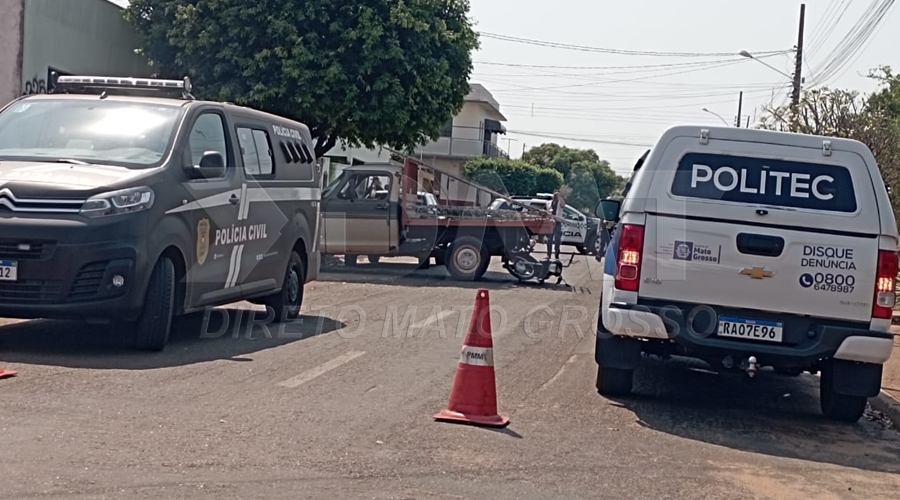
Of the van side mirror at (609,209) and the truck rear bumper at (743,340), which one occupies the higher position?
the van side mirror at (609,209)

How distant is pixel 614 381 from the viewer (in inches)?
352

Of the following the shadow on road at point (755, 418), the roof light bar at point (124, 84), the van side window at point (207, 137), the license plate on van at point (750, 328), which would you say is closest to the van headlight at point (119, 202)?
the van side window at point (207, 137)

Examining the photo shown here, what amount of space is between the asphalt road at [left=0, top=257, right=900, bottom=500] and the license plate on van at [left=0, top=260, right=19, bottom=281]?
0.61m

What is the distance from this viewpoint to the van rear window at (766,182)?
8.25 m

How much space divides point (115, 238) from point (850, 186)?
544 cm

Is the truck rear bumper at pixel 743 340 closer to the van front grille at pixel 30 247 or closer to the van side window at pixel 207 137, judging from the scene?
the van side window at pixel 207 137

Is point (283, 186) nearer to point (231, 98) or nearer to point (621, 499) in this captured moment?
point (621, 499)

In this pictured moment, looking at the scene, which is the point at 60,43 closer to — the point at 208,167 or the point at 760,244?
the point at 208,167

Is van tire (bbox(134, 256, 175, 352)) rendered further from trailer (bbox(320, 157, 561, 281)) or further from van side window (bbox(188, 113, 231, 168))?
trailer (bbox(320, 157, 561, 281))

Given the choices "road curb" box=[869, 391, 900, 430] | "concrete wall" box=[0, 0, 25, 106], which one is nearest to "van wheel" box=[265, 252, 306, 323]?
"road curb" box=[869, 391, 900, 430]

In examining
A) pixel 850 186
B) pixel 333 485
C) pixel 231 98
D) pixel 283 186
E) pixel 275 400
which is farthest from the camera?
pixel 231 98

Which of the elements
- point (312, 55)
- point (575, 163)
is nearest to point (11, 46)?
point (312, 55)

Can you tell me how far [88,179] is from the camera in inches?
341

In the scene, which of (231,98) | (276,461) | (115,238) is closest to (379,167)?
(231,98)
